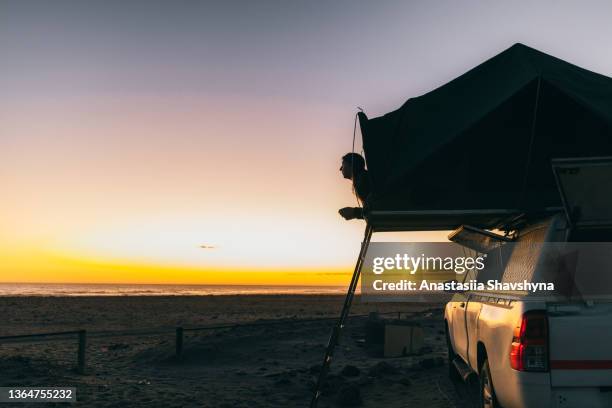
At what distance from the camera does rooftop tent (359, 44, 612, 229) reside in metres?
6.54

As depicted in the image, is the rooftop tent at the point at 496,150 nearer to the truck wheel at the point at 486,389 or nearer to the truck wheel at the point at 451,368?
the truck wheel at the point at 486,389

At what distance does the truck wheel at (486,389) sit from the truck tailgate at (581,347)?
1.08 m

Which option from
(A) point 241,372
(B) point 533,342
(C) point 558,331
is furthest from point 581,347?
(A) point 241,372

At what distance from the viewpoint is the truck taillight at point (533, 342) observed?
13.5 feet

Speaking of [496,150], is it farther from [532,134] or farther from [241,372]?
[241,372]

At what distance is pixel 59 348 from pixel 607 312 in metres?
15.2

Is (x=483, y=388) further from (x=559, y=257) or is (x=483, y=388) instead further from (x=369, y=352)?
(x=369, y=352)

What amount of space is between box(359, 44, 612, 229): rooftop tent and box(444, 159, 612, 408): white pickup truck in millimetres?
1157

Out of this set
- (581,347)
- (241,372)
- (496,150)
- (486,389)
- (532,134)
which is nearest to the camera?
(581,347)

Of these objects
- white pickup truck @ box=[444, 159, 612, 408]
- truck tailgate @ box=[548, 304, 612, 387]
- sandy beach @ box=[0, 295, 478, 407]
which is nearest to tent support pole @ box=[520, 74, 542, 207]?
white pickup truck @ box=[444, 159, 612, 408]

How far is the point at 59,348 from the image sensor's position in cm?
1593

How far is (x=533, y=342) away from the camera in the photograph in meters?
4.15

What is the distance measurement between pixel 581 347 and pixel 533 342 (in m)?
0.32

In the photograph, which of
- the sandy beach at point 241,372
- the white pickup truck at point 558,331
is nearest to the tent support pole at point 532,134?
the white pickup truck at point 558,331
